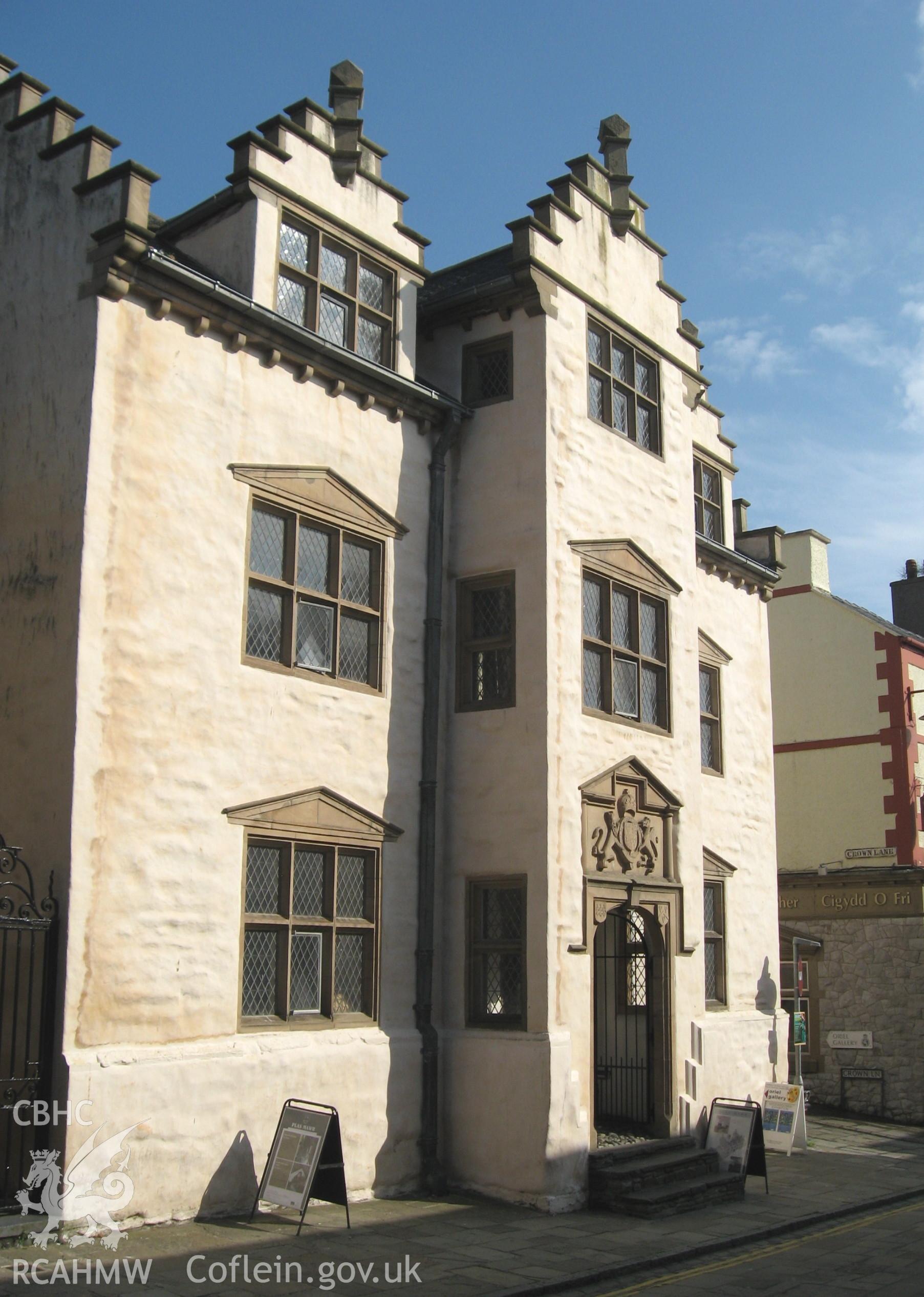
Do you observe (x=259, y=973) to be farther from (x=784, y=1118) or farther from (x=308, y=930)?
(x=784, y=1118)

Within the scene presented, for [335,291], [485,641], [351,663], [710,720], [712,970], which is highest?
[335,291]

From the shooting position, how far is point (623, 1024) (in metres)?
17.1

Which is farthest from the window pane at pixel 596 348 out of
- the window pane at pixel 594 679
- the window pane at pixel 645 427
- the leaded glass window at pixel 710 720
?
the leaded glass window at pixel 710 720

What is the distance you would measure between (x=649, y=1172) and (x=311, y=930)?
4526 millimetres

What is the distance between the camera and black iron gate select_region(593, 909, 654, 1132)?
15.4 meters

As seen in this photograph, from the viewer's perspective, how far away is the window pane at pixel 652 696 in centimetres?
1561

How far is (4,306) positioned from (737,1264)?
36.3ft

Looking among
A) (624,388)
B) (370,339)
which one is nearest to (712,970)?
(624,388)

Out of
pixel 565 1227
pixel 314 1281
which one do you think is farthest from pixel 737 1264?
pixel 314 1281

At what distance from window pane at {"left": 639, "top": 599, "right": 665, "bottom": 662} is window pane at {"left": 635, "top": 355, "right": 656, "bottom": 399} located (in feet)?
9.18

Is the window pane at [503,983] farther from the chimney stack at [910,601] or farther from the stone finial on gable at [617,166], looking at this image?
the chimney stack at [910,601]

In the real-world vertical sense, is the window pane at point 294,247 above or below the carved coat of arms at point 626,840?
above

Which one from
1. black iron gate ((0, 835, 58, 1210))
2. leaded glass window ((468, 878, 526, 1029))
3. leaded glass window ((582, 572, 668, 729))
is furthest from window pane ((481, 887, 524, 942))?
black iron gate ((0, 835, 58, 1210))

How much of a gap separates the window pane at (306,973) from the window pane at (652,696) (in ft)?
17.2
